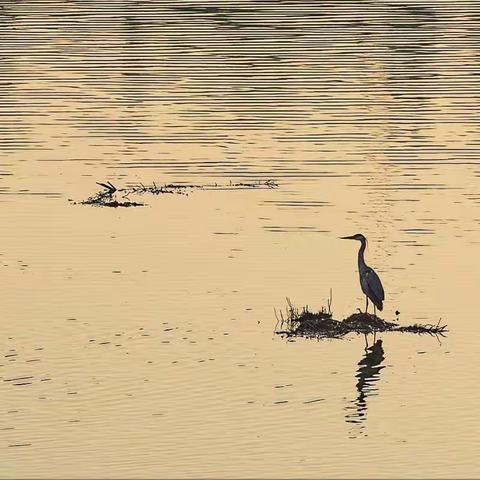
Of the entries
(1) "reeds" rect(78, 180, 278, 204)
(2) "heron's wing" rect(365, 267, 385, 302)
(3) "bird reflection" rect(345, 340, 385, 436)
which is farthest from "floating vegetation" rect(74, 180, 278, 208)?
(3) "bird reflection" rect(345, 340, 385, 436)

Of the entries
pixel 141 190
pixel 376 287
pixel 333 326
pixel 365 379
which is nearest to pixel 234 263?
pixel 376 287

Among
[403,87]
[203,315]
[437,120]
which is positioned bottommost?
[203,315]

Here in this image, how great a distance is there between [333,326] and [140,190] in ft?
43.8

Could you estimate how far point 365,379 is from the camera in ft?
87.5

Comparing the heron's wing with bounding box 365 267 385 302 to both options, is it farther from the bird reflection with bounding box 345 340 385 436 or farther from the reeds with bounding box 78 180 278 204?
the reeds with bounding box 78 180 278 204

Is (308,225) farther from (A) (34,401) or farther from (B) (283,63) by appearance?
(B) (283,63)

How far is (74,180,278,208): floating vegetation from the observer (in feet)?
133

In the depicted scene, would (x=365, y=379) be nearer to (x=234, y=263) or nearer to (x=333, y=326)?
(x=333, y=326)

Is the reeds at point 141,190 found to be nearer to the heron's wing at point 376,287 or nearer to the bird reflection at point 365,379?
the heron's wing at point 376,287

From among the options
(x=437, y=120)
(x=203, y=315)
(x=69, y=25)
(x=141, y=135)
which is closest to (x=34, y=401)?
(x=203, y=315)

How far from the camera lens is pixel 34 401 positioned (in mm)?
25219

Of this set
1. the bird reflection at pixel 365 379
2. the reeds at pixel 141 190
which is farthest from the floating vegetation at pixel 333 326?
the reeds at pixel 141 190

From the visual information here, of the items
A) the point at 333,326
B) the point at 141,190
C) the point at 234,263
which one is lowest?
→ the point at 333,326

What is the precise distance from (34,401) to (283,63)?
43.2 metres
